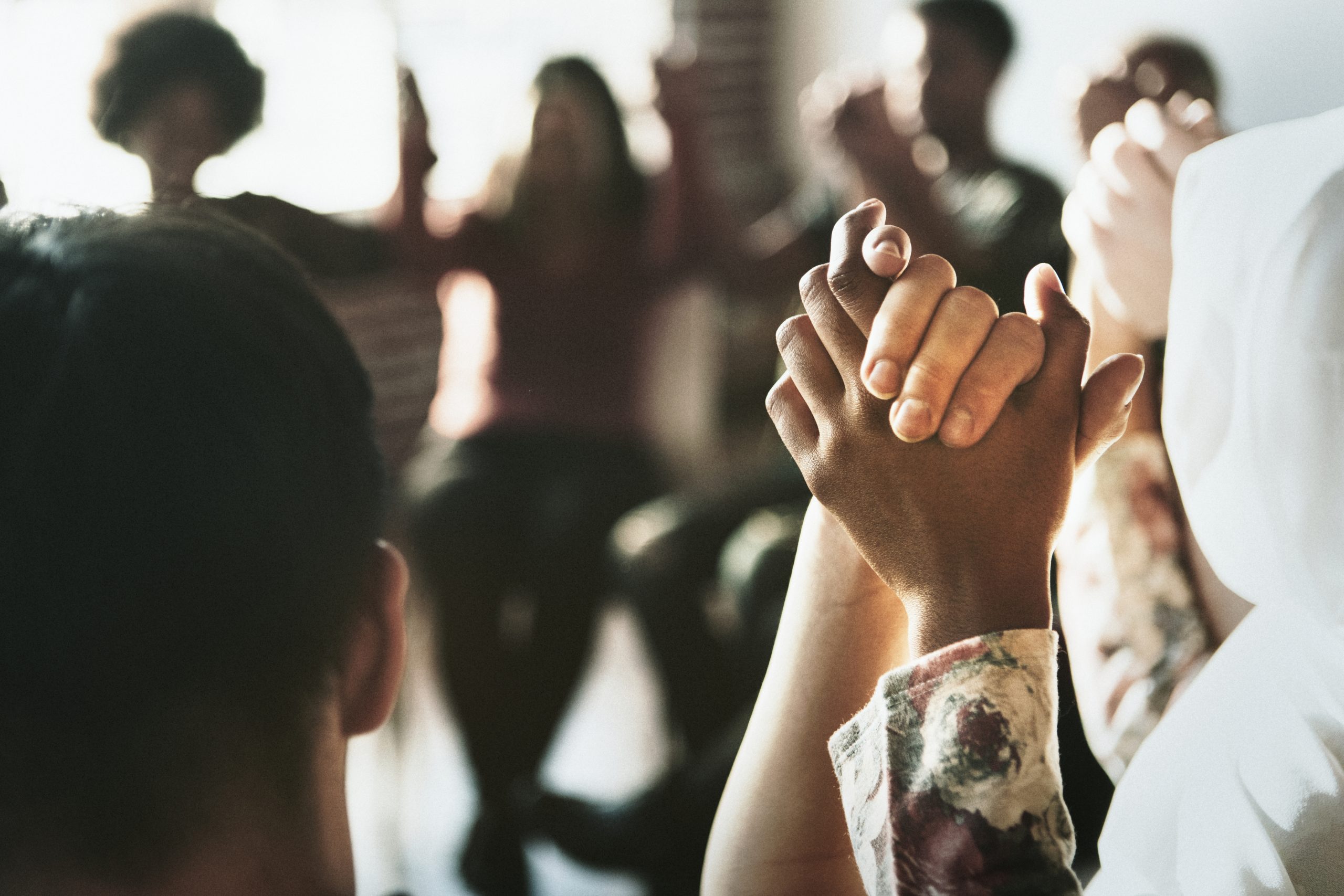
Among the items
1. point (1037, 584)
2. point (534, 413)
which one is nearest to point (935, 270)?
point (1037, 584)

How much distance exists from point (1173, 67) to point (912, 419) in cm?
116

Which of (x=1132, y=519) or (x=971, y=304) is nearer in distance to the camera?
(x=971, y=304)

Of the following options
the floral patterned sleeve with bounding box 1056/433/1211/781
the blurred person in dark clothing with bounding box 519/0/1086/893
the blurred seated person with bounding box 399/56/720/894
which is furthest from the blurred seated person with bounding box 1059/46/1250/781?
the blurred seated person with bounding box 399/56/720/894

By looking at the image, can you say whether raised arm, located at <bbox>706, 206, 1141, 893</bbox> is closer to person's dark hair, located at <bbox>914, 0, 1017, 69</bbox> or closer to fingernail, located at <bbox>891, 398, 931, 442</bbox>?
fingernail, located at <bbox>891, 398, 931, 442</bbox>

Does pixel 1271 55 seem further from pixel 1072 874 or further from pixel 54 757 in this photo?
pixel 54 757

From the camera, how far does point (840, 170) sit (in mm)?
1650

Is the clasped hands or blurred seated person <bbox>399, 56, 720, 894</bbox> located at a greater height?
the clasped hands

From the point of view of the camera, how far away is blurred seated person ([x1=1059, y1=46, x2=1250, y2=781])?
2.10 ft

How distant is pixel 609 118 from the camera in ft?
6.53

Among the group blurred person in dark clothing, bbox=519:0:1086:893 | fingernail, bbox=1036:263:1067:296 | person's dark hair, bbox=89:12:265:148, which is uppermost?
person's dark hair, bbox=89:12:265:148

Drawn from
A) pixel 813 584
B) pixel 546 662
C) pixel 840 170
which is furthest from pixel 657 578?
pixel 813 584

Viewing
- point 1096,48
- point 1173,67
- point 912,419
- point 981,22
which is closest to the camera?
point 912,419

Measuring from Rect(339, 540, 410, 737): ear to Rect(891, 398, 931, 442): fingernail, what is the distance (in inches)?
8.2

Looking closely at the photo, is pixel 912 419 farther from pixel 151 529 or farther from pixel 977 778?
pixel 151 529
